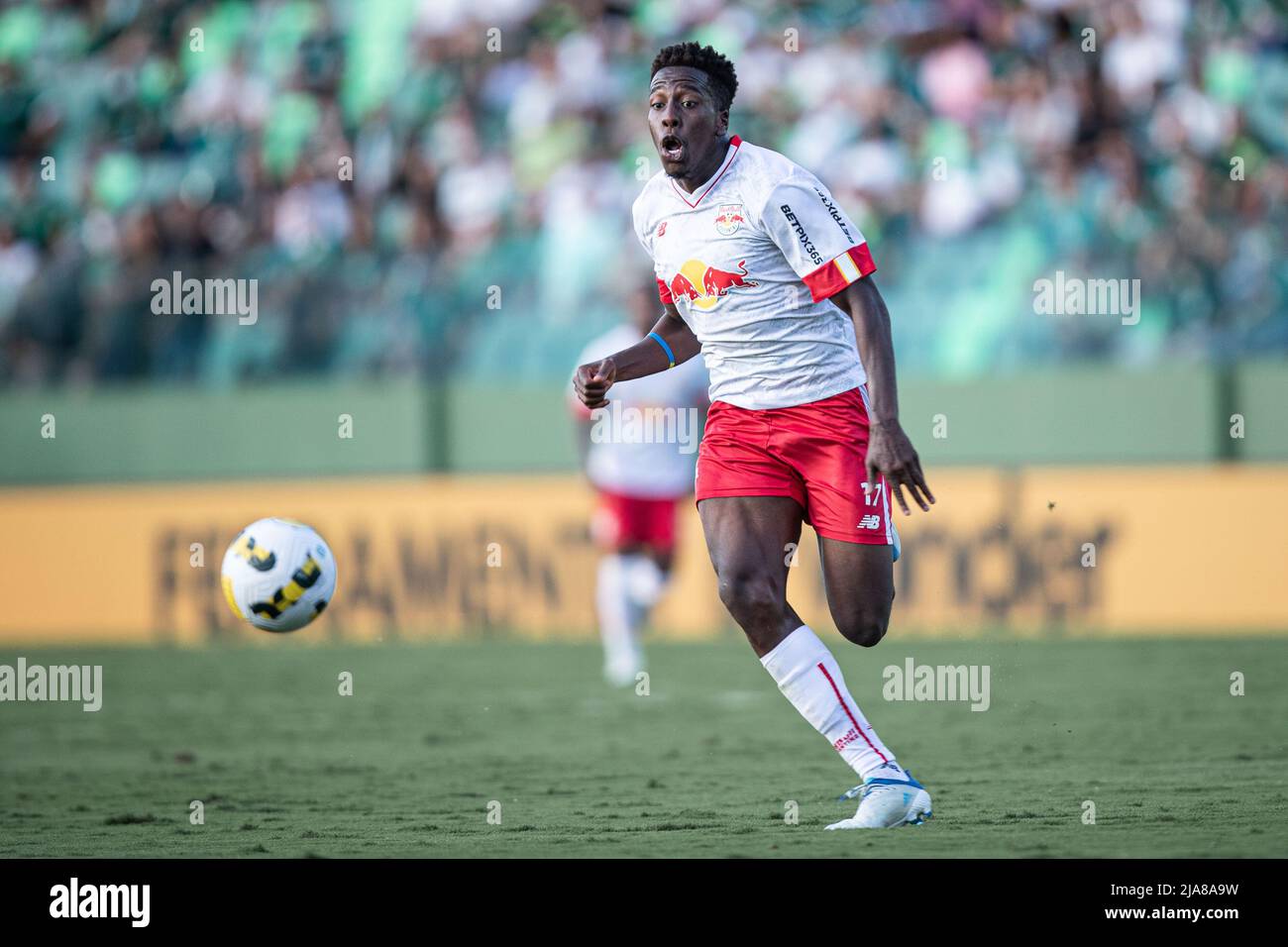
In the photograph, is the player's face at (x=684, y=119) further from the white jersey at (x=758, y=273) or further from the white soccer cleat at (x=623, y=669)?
the white soccer cleat at (x=623, y=669)

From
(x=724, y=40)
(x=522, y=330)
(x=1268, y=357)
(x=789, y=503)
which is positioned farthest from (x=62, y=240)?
(x=789, y=503)

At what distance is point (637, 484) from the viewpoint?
13.2 meters

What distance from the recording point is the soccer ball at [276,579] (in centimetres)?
782

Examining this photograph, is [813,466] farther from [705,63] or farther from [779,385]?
[705,63]

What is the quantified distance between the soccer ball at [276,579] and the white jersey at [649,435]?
17.3ft

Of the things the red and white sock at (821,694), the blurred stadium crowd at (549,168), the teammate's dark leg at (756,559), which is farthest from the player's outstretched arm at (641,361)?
the blurred stadium crowd at (549,168)

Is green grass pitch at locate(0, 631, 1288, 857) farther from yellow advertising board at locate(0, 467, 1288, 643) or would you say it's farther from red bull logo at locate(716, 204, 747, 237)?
red bull logo at locate(716, 204, 747, 237)

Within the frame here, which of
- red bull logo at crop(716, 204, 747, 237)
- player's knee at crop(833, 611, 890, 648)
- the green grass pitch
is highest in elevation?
red bull logo at crop(716, 204, 747, 237)

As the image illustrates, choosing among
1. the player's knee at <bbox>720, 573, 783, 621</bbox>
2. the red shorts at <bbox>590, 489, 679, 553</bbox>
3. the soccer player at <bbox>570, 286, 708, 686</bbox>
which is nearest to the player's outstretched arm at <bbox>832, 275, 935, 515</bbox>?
the player's knee at <bbox>720, 573, 783, 621</bbox>

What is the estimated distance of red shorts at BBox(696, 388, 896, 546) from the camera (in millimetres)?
6836

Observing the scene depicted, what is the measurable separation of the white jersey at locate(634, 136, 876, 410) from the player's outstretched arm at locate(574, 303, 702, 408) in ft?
0.80

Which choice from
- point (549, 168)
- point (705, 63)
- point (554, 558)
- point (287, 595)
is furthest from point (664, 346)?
point (549, 168)

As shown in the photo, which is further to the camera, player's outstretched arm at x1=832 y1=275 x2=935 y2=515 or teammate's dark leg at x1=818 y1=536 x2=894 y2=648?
teammate's dark leg at x1=818 y1=536 x2=894 y2=648

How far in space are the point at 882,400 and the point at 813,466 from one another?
0.55 meters
